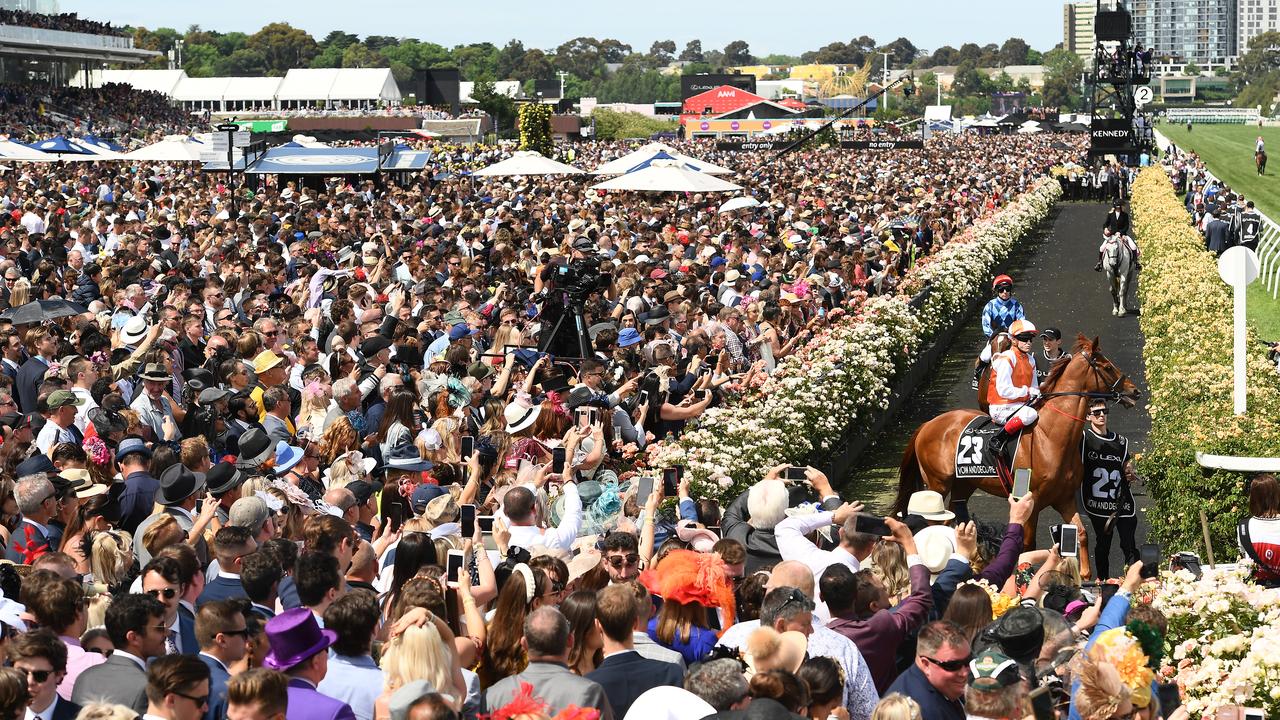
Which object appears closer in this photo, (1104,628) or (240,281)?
(1104,628)

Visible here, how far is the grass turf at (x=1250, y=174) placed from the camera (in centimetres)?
2225

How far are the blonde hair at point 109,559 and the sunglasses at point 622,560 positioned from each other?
1.97 metres

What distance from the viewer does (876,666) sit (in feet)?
19.4

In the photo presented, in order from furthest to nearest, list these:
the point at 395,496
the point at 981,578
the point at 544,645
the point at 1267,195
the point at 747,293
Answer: the point at 1267,195
the point at 747,293
the point at 395,496
the point at 981,578
the point at 544,645

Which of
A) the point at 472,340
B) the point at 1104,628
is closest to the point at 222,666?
the point at 1104,628

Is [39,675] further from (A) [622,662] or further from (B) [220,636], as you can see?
(A) [622,662]

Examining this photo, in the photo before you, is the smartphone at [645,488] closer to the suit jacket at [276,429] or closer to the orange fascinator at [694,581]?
the orange fascinator at [694,581]

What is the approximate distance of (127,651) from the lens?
530cm

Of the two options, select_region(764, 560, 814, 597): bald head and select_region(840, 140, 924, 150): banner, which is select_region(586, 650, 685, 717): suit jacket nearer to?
select_region(764, 560, 814, 597): bald head

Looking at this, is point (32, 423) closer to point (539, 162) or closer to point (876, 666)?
point (876, 666)

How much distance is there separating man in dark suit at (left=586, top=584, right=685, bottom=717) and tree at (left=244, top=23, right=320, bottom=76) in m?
183

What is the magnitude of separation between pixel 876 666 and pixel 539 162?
24929mm

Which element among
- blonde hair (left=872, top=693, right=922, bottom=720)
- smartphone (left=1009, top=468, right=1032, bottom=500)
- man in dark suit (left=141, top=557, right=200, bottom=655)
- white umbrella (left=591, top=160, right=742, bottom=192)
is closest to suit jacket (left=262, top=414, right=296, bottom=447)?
man in dark suit (left=141, top=557, right=200, bottom=655)

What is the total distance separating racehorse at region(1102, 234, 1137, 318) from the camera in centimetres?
2267
